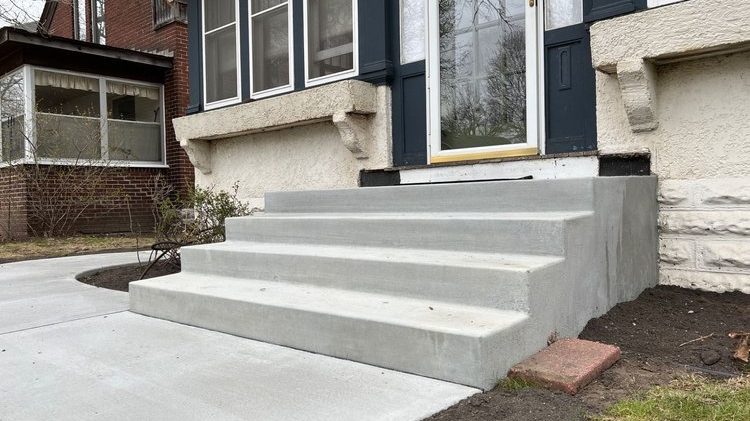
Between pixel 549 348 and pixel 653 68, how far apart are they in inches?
91.0

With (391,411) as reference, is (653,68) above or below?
above

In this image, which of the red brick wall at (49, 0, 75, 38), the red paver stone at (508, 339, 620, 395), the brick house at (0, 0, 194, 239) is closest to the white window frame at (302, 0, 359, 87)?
the red paver stone at (508, 339, 620, 395)

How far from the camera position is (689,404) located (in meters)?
2.15

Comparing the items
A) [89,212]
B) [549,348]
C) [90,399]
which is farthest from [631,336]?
[89,212]

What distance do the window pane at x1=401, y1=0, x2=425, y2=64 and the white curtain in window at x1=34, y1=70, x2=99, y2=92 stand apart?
811 cm

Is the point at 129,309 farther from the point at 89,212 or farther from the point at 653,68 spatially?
the point at 89,212

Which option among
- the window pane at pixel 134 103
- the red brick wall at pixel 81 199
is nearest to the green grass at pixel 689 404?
the red brick wall at pixel 81 199

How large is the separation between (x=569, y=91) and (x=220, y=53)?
4991 mm

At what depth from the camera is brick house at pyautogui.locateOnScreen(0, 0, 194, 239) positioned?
1014 cm

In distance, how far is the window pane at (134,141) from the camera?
11258 mm

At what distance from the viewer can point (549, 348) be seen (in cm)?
273

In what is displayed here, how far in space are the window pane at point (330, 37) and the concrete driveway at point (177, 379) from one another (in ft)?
11.4

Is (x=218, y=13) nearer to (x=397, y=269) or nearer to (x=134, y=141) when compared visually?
(x=134, y=141)

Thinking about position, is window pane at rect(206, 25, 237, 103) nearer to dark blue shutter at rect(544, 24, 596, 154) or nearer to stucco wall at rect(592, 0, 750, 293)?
dark blue shutter at rect(544, 24, 596, 154)
